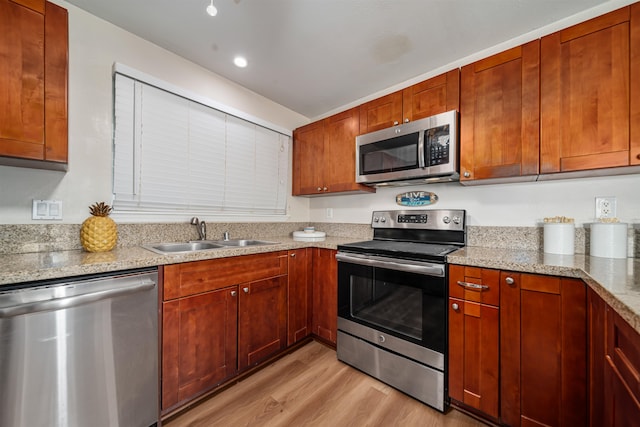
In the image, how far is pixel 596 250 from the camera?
1.43 m

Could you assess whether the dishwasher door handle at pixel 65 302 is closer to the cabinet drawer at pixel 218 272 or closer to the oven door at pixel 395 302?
the cabinet drawer at pixel 218 272

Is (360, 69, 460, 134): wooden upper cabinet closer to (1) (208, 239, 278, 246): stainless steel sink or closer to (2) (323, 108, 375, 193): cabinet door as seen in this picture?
(2) (323, 108, 375, 193): cabinet door

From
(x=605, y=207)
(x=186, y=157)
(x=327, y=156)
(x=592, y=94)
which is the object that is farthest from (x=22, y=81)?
(x=605, y=207)

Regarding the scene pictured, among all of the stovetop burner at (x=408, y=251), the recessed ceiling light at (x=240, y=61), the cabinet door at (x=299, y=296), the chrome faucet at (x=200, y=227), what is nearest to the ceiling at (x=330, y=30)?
the recessed ceiling light at (x=240, y=61)

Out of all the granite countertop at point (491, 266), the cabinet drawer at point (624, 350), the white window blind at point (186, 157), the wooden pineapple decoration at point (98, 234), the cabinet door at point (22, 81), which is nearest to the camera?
the cabinet drawer at point (624, 350)

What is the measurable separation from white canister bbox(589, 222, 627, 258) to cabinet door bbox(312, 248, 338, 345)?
1.64m

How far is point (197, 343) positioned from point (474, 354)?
1.64 m

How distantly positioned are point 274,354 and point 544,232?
83.5 inches

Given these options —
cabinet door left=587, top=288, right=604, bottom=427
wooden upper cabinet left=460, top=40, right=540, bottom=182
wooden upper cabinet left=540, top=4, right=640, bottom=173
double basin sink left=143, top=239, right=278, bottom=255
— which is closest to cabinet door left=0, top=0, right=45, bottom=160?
double basin sink left=143, top=239, right=278, bottom=255

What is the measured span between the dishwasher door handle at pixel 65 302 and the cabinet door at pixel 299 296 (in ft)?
3.63

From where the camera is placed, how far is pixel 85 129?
1.61 m

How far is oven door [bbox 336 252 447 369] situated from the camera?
4.99 feet

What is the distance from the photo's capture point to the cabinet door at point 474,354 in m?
1.37

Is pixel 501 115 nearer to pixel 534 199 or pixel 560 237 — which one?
pixel 534 199
